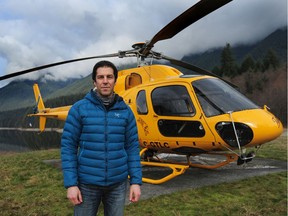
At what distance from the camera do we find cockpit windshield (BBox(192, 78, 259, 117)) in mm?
6270

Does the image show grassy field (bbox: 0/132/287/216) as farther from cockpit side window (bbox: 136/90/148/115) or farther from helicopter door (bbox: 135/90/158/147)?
cockpit side window (bbox: 136/90/148/115)

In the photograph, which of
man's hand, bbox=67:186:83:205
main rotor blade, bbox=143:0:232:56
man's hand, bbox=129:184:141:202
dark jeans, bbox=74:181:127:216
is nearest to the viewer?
man's hand, bbox=67:186:83:205

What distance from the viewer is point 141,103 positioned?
24.5 ft

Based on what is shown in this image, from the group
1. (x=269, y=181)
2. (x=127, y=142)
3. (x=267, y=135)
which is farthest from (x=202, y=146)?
(x=127, y=142)

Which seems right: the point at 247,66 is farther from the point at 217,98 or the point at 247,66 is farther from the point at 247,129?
the point at 247,129

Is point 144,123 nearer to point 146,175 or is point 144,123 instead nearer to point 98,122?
point 146,175

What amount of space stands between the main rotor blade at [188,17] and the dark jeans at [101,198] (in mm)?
3440

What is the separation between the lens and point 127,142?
305cm

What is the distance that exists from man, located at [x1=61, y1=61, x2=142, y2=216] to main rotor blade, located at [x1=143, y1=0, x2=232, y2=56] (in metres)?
2.83

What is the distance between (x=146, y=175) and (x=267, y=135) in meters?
3.30

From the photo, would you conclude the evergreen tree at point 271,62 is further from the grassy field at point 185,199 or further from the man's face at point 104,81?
the man's face at point 104,81

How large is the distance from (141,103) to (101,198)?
15.0 feet

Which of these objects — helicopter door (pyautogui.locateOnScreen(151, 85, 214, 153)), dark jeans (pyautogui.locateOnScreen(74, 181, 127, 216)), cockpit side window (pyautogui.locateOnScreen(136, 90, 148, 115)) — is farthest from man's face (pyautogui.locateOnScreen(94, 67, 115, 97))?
cockpit side window (pyautogui.locateOnScreen(136, 90, 148, 115))

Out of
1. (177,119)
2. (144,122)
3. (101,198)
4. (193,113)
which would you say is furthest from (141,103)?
(101,198)
